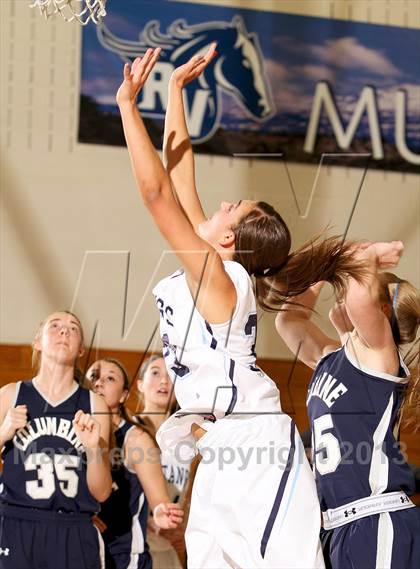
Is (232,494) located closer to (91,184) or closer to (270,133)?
(91,184)

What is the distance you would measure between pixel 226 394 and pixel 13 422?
72.2 inches

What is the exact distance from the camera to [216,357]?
263cm

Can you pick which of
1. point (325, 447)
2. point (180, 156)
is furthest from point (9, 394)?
point (325, 447)

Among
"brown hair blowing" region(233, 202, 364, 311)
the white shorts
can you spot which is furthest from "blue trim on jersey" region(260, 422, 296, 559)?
"brown hair blowing" region(233, 202, 364, 311)

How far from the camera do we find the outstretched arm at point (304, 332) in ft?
11.4

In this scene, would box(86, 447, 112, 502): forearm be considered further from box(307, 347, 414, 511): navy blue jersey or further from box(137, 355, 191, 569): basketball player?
box(307, 347, 414, 511): navy blue jersey

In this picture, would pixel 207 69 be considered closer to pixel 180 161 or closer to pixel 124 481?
pixel 124 481

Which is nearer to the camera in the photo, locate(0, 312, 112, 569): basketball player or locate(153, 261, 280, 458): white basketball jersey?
locate(153, 261, 280, 458): white basketball jersey

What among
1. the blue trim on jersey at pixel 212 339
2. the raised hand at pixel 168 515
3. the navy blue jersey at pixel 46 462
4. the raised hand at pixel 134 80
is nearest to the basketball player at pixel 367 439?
the blue trim on jersey at pixel 212 339

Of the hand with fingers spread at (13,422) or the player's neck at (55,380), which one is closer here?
the hand with fingers spread at (13,422)

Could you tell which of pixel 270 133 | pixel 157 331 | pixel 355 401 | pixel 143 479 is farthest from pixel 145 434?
pixel 270 133

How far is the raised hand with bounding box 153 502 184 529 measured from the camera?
4023 mm

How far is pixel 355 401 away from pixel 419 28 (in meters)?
4.80

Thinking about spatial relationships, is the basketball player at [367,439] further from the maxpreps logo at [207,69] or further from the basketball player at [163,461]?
the maxpreps logo at [207,69]
